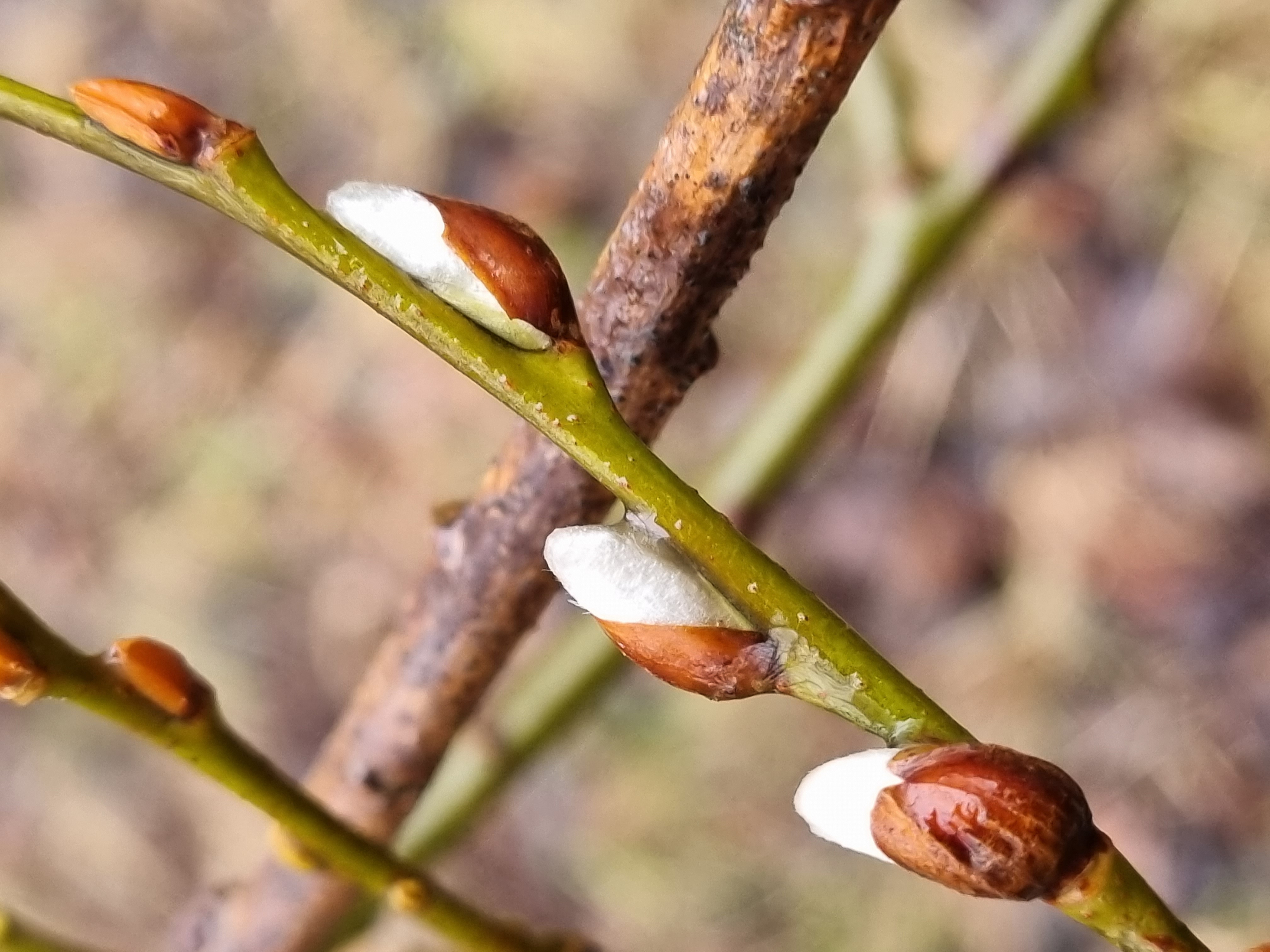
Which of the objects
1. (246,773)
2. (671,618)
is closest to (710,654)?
(671,618)

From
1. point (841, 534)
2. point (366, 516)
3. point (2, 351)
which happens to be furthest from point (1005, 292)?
point (2, 351)

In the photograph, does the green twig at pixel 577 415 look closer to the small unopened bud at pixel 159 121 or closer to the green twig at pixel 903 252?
the small unopened bud at pixel 159 121

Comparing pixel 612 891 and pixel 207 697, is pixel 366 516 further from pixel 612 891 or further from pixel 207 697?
pixel 207 697

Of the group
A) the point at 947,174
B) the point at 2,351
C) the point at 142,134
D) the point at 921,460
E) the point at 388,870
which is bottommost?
the point at 388,870

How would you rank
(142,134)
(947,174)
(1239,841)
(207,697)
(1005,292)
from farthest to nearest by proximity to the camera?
1. (1005,292)
2. (1239,841)
3. (947,174)
4. (207,697)
5. (142,134)

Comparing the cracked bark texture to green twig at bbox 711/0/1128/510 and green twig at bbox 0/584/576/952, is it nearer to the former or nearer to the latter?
green twig at bbox 0/584/576/952

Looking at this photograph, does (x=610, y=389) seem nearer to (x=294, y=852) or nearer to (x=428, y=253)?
(x=428, y=253)

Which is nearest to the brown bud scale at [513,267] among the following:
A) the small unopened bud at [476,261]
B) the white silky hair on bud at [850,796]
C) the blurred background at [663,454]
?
the small unopened bud at [476,261]
